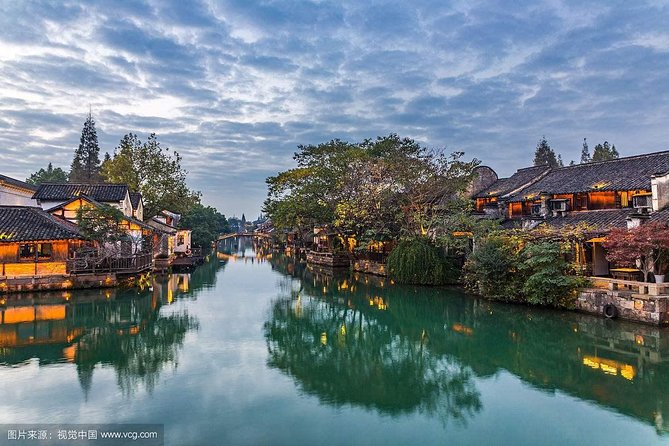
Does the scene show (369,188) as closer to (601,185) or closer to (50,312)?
(601,185)

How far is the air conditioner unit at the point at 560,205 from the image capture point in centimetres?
2630

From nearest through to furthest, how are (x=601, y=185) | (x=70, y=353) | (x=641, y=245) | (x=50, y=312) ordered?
(x=70, y=353), (x=641, y=245), (x=50, y=312), (x=601, y=185)

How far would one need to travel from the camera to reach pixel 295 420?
29.1ft

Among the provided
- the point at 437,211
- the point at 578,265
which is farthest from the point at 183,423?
the point at 437,211

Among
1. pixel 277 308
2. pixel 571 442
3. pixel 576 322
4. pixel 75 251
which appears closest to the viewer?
pixel 571 442

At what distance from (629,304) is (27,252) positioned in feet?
101

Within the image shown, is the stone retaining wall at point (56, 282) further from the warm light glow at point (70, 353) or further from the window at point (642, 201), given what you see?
the window at point (642, 201)

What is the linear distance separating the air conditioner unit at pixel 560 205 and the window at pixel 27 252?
1243 inches

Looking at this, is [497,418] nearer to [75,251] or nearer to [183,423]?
[183,423]

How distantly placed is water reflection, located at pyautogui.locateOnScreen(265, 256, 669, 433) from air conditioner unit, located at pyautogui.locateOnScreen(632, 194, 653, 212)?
7.12m

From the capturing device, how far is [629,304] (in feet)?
57.1

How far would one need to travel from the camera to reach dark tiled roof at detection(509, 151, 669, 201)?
23891mm

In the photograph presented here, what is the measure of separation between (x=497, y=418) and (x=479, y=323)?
9.66 metres

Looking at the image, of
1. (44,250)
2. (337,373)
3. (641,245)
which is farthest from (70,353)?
(641,245)
